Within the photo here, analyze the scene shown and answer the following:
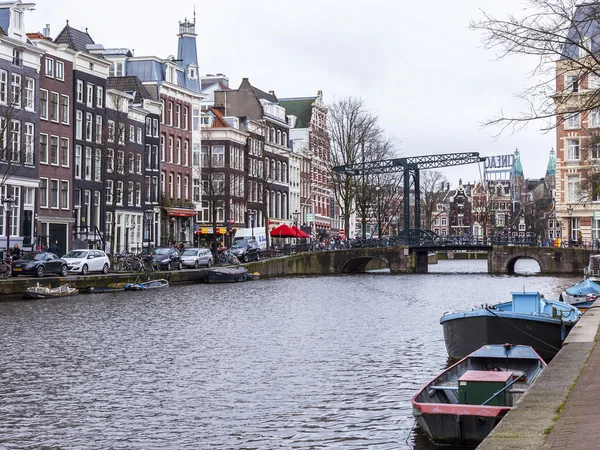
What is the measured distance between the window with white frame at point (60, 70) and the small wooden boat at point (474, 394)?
170ft

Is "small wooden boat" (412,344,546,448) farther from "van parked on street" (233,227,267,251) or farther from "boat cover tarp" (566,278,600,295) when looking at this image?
"van parked on street" (233,227,267,251)

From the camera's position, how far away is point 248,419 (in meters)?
16.4

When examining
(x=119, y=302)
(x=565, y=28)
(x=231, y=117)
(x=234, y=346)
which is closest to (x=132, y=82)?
(x=231, y=117)

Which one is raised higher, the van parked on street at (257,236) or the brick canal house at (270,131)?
the brick canal house at (270,131)

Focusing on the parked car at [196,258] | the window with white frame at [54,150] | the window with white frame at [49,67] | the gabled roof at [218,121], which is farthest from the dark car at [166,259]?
the gabled roof at [218,121]

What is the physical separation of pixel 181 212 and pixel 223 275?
23.9 m

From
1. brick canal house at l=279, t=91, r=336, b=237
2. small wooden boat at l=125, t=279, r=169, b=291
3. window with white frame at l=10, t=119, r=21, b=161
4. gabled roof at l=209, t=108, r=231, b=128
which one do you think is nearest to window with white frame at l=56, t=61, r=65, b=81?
window with white frame at l=10, t=119, r=21, b=161

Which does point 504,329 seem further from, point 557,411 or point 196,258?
point 196,258

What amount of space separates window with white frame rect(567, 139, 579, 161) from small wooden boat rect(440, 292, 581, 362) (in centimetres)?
6629

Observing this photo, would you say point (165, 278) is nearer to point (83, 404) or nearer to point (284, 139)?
point (83, 404)

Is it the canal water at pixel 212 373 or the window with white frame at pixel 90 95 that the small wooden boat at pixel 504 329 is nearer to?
the canal water at pixel 212 373

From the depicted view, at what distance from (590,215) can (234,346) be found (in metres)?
64.6

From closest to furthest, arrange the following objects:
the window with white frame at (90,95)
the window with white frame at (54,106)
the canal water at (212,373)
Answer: the canal water at (212,373), the window with white frame at (54,106), the window with white frame at (90,95)

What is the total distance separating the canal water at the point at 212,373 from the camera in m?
15.3
